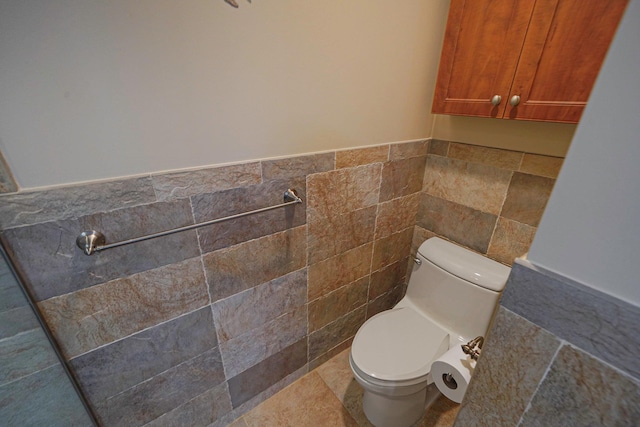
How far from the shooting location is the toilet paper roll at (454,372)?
0.92 m

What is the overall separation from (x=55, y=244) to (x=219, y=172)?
48 cm

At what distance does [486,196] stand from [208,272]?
1350mm

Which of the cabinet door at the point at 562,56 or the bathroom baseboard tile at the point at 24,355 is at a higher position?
the cabinet door at the point at 562,56

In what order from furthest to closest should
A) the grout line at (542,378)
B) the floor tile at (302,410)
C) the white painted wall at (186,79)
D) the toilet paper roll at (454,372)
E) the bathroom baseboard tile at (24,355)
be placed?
the floor tile at (302,410)
the toilet paper roll at (454,372)
the bathroom baseboard tile at (24,355)
the white painted wall at (186,79)
the grout line at (542,378)

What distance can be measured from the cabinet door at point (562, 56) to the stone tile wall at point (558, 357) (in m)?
0.77

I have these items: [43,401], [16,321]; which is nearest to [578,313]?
[16,321]

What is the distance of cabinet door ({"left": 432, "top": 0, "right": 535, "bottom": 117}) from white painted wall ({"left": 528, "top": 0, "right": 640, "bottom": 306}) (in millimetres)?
783

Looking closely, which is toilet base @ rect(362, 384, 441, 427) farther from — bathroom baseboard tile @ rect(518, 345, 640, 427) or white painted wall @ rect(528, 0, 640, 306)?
white painted wall @ rect(528, 0, 640, 306)

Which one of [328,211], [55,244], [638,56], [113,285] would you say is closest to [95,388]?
[113,285]

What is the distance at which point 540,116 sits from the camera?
99 cm

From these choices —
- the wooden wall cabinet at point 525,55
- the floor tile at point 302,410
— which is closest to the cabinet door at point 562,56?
the wooden wall cabinet at point 525,55

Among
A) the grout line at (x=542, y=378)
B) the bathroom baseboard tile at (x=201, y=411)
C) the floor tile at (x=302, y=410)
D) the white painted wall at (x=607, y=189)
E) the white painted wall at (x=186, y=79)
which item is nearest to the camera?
the white painted wall at (x=607, y=189)

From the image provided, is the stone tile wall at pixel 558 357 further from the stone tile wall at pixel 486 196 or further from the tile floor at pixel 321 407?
the tile floor at pixel 321 407

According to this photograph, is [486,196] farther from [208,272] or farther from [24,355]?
[24,355]
